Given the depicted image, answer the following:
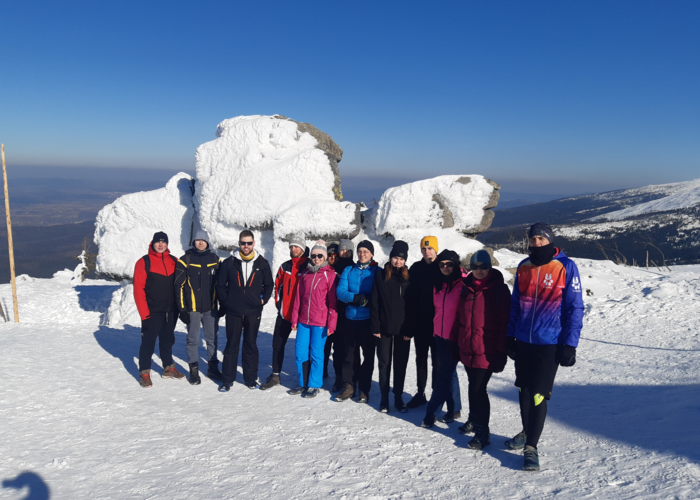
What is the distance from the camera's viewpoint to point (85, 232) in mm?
119938

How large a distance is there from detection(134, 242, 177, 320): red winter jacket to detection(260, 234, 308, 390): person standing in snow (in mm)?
1560

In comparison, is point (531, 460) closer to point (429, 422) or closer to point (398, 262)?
point (429, 422)

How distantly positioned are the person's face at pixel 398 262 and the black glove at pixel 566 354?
1.91 m

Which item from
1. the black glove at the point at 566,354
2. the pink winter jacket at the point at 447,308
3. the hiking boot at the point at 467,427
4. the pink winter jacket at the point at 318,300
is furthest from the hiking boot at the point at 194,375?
the black glove at the point at 566,354

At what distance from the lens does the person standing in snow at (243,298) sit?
577cm

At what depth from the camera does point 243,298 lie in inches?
227

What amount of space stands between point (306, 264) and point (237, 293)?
1.04m

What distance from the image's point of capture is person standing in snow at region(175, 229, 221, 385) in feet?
19.6

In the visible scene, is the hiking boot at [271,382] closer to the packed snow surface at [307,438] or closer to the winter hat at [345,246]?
the packed snow surface at [307,438]

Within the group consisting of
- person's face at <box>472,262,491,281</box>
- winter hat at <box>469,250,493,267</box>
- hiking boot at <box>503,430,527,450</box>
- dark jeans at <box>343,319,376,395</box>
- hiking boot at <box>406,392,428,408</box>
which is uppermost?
winter hat at <box>469,250,493,267</box>

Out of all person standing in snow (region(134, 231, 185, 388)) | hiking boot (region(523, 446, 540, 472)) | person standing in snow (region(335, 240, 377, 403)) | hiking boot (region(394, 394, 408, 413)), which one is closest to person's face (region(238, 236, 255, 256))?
person standing in snow (region(134, 231, 185, 388))

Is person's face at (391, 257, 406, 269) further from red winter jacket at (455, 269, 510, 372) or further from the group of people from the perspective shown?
red winter jacket at (455, 269, 510, 372)

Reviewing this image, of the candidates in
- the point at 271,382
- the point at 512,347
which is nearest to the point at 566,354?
the point at 512,347

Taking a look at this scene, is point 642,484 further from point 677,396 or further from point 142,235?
point 142,235
